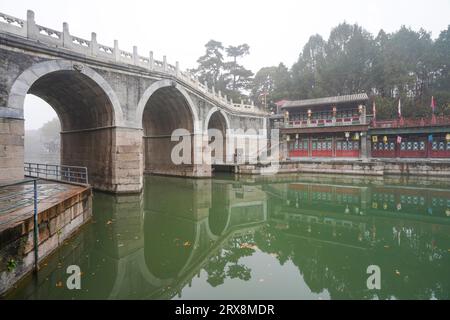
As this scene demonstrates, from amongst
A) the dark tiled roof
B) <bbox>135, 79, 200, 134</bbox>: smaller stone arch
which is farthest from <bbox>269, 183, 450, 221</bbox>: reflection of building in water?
the dark tiled roof

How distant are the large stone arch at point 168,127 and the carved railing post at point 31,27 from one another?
6.90 m

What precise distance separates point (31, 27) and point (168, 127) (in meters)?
12.0

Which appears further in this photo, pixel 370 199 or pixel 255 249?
pixel 370 199

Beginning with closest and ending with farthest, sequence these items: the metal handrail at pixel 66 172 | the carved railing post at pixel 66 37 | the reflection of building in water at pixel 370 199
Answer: the metal handrail at pixel 66 172
the reflection of building in water at pixel 370 199
the carved railing post at pixel 66 37

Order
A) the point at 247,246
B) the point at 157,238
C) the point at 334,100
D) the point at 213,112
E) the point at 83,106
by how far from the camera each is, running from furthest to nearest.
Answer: the point at 334,100
the point at 213,112
the point at 83,106
the point at 157,238
the point at 247,246

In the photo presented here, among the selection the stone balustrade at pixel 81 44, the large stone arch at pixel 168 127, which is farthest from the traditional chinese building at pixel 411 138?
the stone balustrade at pixel 81 44

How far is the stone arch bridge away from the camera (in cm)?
1043

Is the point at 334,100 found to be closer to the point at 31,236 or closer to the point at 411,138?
the point at 411,138

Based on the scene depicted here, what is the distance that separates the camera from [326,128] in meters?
27.6

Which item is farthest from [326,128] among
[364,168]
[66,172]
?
[66,172]

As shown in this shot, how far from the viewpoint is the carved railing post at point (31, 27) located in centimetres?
1105

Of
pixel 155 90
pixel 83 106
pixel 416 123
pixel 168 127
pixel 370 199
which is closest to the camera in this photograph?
pixel 370 199

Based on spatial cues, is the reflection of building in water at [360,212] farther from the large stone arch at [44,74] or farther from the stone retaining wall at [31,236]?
the large stone arch at [44,74]

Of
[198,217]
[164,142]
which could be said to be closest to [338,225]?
[198,217]
